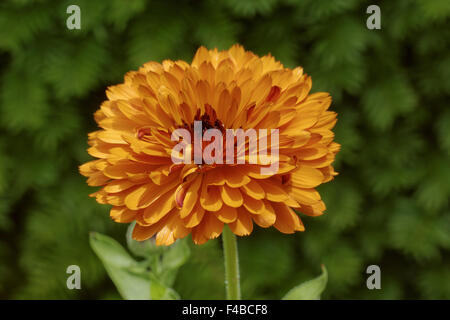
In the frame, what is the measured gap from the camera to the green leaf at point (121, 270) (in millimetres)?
530

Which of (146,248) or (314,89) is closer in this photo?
(146,248)

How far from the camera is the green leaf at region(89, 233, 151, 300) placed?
530 mm

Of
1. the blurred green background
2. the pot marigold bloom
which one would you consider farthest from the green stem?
the blurred green background

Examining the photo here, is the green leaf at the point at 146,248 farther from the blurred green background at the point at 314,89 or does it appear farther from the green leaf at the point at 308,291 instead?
the blurred green background at the point at 314,89

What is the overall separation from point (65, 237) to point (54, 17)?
0.39 m

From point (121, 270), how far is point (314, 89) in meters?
0.46

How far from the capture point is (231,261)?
0.44 meters

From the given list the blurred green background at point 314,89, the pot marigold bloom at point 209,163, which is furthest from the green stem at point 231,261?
the blurred green background at point 314,89

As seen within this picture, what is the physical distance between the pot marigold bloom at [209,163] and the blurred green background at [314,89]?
36cm

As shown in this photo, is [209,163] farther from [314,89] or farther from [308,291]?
[314,89]

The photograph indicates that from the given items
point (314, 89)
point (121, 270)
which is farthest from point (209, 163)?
point (314, 89)

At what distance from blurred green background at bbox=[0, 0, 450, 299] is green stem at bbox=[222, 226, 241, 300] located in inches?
13.1

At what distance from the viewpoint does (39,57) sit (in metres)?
0.80

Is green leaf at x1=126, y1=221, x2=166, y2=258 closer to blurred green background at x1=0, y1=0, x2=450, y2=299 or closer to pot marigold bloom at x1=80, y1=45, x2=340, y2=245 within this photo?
pot marigold bloom at x1=80, y1=45, x2=340, y2=245
